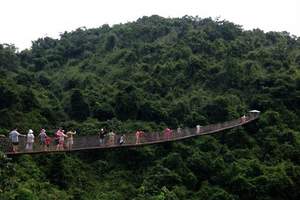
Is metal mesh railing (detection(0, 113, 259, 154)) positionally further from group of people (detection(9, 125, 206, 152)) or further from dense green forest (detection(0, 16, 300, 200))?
dense green forest (detection(0, 16, 300, 200))

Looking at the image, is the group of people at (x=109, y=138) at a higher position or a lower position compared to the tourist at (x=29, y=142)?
higher

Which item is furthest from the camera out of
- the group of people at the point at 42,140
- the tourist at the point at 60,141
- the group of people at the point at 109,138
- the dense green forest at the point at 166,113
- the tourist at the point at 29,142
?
the dense green forest at the point at 166,113

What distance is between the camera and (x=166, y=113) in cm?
3031

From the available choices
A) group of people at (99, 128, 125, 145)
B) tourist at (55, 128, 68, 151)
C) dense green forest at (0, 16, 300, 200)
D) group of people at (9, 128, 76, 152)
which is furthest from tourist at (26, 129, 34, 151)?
group of people at (99, 128, 125, 145)

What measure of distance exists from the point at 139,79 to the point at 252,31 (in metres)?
17.4

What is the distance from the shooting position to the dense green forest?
23.6 metres

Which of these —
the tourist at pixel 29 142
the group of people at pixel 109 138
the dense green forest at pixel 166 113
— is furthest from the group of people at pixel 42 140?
the dense green forest at pixel 166 113

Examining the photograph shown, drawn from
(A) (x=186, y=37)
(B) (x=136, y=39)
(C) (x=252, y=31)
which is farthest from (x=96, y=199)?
(C) (x=252, y=31)

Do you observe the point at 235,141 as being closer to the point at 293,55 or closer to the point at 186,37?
the point at 293,55

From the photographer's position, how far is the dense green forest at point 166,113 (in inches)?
930

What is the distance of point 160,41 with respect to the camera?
148 feet

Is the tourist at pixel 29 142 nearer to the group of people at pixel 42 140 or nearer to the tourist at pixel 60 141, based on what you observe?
the group of people at pixel 42 140

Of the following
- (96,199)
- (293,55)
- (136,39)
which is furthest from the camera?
(136,39)

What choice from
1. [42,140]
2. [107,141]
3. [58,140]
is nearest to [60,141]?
[58,140]
